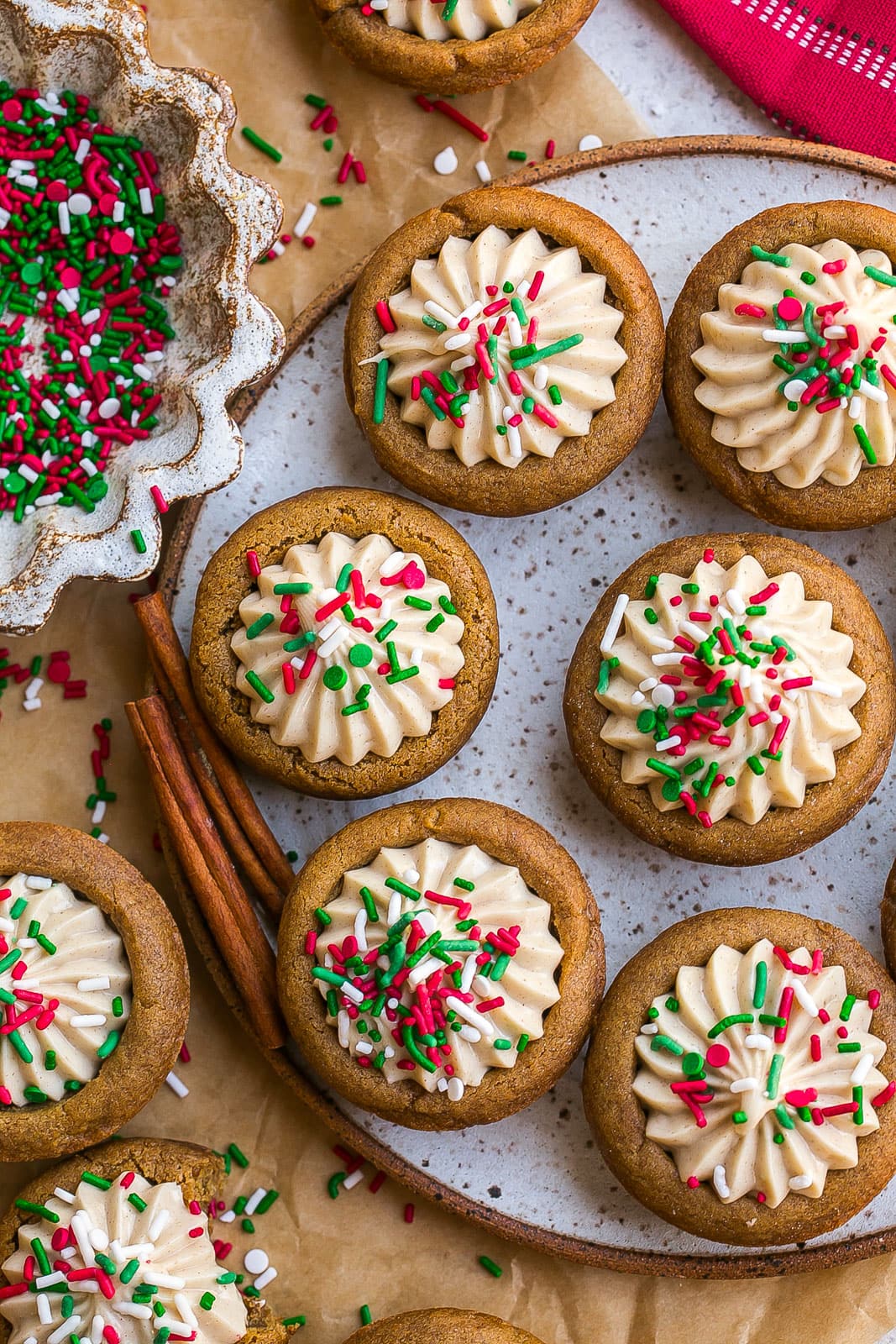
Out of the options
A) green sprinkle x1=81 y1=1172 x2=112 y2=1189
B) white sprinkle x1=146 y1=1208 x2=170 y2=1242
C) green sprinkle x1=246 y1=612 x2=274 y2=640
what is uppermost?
green sprinkle x1=246 y1=612 x2=274 y2=640

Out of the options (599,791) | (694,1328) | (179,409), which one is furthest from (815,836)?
(179,409)

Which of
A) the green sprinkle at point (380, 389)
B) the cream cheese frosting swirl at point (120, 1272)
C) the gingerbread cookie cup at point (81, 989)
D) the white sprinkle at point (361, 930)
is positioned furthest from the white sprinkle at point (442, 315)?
the cream cheese frosting swirl at point (120, 1272)

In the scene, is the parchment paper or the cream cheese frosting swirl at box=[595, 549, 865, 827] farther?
the parchment paper

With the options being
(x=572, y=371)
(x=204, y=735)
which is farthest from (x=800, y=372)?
(x=204, y=735)

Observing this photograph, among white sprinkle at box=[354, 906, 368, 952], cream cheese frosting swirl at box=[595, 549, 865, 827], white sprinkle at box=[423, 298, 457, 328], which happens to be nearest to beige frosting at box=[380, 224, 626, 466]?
white sprinkle at box=[423, 298, 457, 328]

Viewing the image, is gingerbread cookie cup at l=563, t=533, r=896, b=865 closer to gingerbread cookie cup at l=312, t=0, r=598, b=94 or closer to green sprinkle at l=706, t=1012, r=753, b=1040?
green sprinkle at l=706, t=1012, r=753, b=1040

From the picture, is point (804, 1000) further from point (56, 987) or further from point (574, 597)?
point (56, 987)
